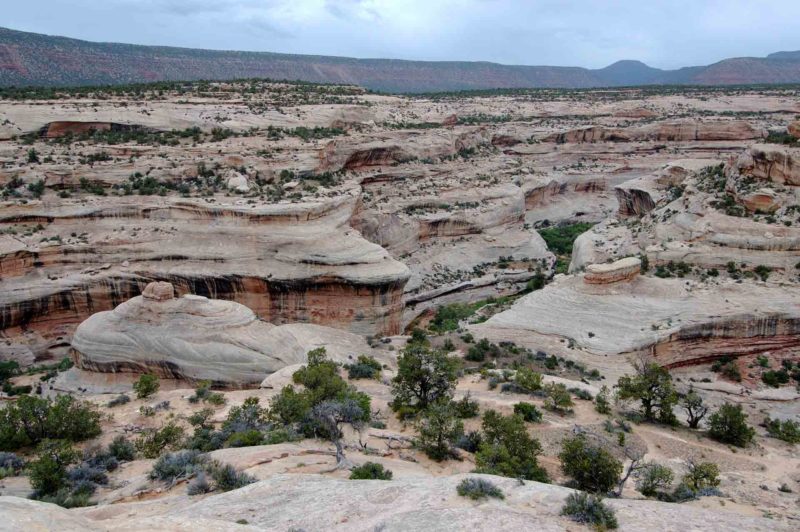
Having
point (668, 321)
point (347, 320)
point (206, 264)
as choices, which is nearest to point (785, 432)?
point (668, 321)

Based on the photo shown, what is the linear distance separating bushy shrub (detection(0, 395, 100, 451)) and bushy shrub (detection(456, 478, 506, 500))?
9.78 meters

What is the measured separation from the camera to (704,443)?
14.6 metres

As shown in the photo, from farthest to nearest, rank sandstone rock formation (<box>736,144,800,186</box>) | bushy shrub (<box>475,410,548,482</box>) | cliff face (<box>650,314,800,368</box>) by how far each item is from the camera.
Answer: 1. sandstone rock formation (<box>736,144,800,186</box>)
2. cliff face (<box>650,314,800,368</box>)
3. bushy shrub (<box>475,410,548,482</box>)

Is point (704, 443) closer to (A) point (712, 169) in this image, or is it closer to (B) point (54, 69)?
(A) point (712, 169)

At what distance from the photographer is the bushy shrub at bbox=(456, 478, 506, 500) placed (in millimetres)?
8477

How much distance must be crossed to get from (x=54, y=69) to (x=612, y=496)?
87961 mm

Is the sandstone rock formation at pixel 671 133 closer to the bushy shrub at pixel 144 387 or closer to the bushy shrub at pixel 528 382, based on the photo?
the bushy shrub at pixel 528 382

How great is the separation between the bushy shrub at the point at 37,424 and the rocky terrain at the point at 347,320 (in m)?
0.08

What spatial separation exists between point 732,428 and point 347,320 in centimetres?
1487

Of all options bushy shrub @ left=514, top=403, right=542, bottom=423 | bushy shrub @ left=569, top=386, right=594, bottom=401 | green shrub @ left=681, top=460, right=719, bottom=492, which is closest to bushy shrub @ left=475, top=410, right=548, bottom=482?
bushy shrub @ left=514, top=403, right=542, bottom=423

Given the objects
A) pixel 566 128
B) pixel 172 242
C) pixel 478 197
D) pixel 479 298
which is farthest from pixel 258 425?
pixel 566 128

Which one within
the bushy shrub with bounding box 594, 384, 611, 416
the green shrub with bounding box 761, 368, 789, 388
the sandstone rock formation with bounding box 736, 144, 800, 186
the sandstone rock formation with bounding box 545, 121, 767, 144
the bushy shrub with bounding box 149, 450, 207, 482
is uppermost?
the sandstone rock formation with bounding box 545, 121, 767, 144

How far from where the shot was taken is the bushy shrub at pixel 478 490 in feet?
27.8

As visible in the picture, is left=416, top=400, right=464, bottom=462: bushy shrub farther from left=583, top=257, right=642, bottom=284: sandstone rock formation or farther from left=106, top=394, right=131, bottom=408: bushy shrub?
left=583, top=257, right=642, bottom=284: sandstone rock formation
